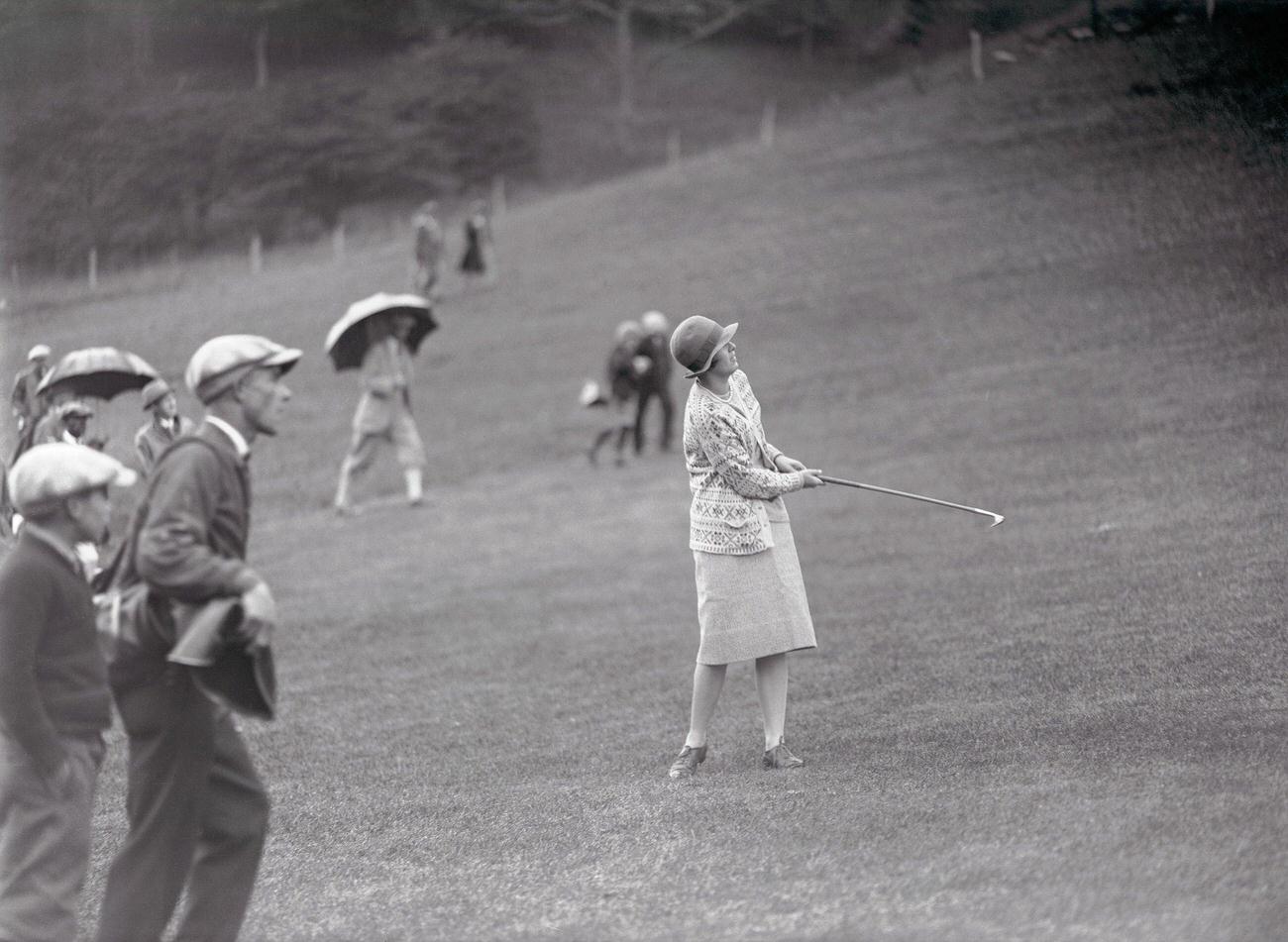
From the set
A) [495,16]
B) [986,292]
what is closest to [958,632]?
[986,292]

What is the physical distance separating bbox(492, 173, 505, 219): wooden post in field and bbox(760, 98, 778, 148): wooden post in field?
7838 millimetres

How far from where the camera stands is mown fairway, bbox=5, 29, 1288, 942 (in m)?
6.02

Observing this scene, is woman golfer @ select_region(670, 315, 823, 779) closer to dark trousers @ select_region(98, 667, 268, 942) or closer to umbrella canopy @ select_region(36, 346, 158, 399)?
dark trousers @ select_region(98, 667, 268, 942)

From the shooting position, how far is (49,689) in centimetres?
519

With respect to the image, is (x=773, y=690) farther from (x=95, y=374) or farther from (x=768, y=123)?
(x=768, y=123)

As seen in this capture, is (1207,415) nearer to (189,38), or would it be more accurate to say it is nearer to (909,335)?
(909,335)

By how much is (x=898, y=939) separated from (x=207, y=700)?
2.37 meters

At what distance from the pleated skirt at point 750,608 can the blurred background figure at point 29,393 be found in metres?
5.22

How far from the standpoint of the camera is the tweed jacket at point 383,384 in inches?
677

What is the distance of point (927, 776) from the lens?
714cm

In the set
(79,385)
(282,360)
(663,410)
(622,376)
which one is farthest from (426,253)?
(282,360)

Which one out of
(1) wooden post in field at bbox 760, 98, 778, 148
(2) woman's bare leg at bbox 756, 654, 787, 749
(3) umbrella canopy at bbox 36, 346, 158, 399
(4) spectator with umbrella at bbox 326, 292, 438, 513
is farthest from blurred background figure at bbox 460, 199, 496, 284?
(2) woman's bare leg at bbox 756, 654, 787, 749

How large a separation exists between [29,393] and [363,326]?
604 centimetres

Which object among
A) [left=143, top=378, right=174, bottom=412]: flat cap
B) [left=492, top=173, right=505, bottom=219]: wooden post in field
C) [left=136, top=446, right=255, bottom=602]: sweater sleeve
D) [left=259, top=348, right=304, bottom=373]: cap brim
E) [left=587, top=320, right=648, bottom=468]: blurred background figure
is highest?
[left=259, top=348, right=304, bottom=373]: cap brim
